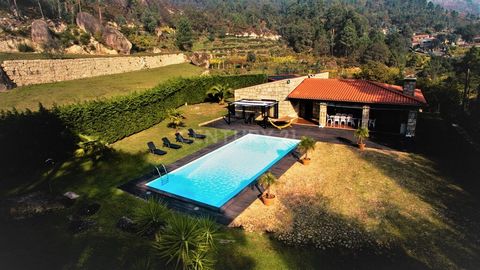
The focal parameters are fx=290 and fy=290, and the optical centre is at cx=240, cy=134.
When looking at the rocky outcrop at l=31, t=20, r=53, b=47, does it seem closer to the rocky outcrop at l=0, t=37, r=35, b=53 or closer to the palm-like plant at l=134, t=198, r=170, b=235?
the rocky outcrop at l=0, t=37, r=35, b=53

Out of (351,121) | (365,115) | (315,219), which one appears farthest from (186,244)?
(351,121)

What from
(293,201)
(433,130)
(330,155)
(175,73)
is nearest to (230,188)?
(293,201)

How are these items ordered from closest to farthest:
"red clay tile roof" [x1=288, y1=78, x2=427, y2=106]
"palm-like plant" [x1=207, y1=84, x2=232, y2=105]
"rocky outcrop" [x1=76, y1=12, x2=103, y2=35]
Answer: "red clay tile roof" [x1=288, y1=78, x2=427, y2=106]
"palm-like plant" [x1=207, y1=84, x2=232, y2=105]
"rocky outcrop" [x1=76, y1=12, x2=103, y2=35]

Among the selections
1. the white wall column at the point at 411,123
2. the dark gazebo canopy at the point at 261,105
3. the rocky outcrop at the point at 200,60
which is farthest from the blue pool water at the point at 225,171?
the rocky outcrop at the point at 200,60

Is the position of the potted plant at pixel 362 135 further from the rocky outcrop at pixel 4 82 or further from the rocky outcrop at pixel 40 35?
the rocky outcrop at pixel 40 35

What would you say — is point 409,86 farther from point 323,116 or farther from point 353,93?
Answer: point 323,116

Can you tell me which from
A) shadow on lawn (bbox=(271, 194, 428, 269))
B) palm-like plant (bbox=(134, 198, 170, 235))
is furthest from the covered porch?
palm-like plant (bbox=(134, 198, 170, 235))
